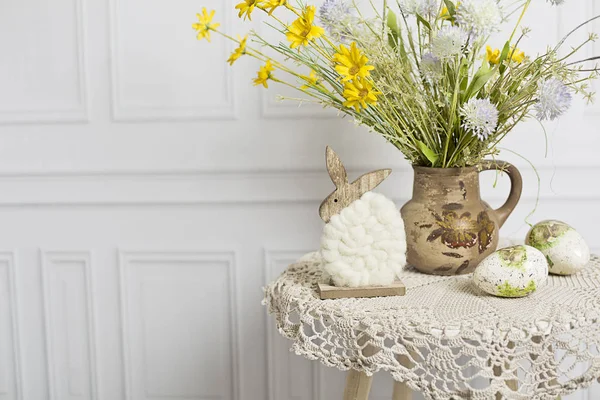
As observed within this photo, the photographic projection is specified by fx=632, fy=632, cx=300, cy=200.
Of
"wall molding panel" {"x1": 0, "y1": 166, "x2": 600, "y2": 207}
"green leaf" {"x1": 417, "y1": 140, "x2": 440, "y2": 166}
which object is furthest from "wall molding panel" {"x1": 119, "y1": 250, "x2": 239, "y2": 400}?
"green leaf" {"x1": 417, "y1": 140, "x2": 440, "y2": 166}

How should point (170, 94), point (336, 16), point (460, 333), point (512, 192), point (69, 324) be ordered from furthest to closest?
point (69, 324), point (170, 94), point (512, 192), point (336, 16), point (460, 333)

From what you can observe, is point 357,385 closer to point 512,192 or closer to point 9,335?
point 512,192

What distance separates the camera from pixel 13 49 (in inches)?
67.8

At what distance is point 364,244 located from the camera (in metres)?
1.09

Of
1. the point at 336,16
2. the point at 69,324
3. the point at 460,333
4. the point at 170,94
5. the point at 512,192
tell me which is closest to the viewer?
the point at 460,333

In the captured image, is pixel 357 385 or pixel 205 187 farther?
pixel 205 187

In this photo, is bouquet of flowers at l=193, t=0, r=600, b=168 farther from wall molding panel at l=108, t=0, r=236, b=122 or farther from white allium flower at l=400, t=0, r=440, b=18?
wall molding panel at l=108, t=0, r=236, b=122

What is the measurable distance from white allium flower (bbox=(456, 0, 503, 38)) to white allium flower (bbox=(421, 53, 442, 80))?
7 centimetres

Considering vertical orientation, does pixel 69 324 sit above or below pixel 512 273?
below

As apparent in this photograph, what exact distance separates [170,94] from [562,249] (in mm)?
1039

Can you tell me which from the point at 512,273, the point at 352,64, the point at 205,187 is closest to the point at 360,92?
the point at 352,64

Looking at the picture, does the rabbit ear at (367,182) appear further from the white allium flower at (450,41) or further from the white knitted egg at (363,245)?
the white allium flower at (450,41)

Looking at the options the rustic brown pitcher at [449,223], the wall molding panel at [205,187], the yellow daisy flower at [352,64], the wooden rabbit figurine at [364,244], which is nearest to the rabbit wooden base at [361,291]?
the wooden rabbit figurine at [364,244]

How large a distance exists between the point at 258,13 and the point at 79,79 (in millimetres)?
Result: 519
